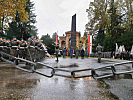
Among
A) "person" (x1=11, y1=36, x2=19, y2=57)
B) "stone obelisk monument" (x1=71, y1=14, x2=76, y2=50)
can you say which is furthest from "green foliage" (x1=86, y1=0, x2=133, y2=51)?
"person" (x1=11, y1=36, x2=19, y2=57)

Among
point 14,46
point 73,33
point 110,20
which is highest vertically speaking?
point 110,20

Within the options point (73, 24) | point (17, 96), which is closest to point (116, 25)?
point (73, 24)

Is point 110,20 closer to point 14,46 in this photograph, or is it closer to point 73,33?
point 73,33

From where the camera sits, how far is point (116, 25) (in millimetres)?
43094

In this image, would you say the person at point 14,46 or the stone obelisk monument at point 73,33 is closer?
the person at point 14,46

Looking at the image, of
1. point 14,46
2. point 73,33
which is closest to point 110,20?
point 73,33

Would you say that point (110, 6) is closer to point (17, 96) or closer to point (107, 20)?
point (107, 20)

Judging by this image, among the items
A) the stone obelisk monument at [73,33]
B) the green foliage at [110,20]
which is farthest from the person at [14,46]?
the green foliage at [110,20]

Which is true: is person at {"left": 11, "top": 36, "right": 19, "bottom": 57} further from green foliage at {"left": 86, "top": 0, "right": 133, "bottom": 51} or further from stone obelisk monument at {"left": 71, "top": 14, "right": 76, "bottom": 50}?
green foliage at {"left": 86, "top": 0, "right": 133, "bottom": 51}

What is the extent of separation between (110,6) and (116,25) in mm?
5746

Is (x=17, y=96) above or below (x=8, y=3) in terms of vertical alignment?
below

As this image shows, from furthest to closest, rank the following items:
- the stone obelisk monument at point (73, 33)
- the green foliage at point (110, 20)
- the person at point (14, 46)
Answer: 1. the green foliage at point (110, 20)
2. the stone obelisk monument at point (73, 33)
3. the person at point (14, 46)

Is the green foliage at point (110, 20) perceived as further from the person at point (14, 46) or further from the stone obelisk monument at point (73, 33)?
the person at point (14, 46)

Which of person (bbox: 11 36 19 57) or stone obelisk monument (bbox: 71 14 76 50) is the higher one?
stone obelisk monument (bbox: 71 14 76 50)
